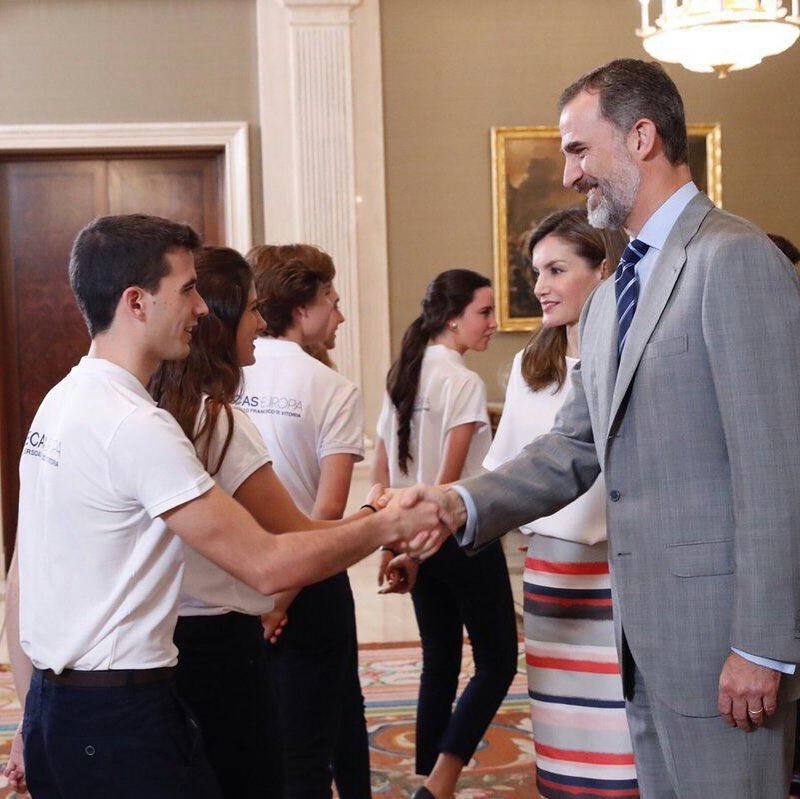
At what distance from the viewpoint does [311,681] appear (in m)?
2.93

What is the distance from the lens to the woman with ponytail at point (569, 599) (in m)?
2.86

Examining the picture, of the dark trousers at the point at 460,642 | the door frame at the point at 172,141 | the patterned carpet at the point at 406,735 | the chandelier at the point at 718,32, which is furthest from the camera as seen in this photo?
the door frame at the point at 172,141

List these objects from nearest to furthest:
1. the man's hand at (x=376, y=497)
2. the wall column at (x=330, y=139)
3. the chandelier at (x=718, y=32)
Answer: the man's hand at (x=376, y=497) → the chandelier at (x=718, y=32) → the wall column at (x=330, y=139)

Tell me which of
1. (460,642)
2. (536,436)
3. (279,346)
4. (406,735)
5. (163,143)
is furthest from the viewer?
(163,143)

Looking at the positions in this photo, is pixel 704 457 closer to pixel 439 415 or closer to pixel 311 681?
pixel 311 681

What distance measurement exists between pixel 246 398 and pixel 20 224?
5524 millimetres

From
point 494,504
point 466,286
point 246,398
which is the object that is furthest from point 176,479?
point 466,286

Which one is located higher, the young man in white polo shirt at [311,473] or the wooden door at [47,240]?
the wooden door at [47,240]

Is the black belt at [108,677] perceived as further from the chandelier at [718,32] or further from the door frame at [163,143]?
the door frame at [163,143]

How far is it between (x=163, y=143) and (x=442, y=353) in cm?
445

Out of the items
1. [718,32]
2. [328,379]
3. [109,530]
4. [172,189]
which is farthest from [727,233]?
[172,189]

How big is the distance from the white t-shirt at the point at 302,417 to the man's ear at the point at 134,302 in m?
1.11

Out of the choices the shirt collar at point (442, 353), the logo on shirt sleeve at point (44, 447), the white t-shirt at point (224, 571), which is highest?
the shirt collar at point (442, 353)

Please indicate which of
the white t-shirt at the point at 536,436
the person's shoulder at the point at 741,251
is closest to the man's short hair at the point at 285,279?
the white t-shirt at the point at 536,436
